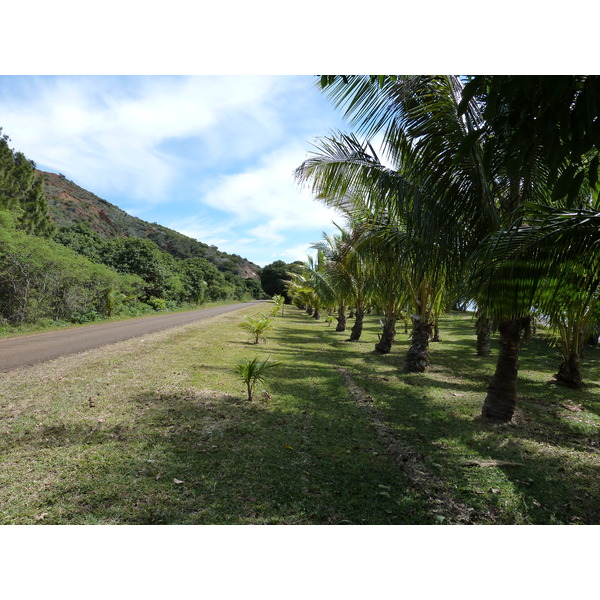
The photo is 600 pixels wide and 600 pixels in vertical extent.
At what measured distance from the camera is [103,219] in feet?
182

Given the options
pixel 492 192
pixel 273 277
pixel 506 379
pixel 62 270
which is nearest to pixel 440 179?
pixel 492 192

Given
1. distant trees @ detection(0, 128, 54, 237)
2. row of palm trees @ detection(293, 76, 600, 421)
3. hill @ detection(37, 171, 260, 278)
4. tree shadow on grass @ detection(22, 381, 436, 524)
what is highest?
hill @ detection(37, 171, 260, 278)

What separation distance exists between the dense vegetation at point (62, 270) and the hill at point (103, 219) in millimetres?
13026

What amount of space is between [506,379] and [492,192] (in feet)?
9.46

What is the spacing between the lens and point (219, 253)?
287 feet

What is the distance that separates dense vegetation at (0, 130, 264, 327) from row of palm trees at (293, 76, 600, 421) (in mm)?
13121

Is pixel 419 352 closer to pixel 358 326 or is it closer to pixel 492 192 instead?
pixel 492 192

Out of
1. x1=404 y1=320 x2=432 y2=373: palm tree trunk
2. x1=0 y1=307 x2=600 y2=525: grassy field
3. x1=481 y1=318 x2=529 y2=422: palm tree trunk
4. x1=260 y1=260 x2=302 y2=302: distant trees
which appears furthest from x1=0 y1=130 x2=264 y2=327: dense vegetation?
x1=260 y1=260 x2=302 y2=302: distant trees

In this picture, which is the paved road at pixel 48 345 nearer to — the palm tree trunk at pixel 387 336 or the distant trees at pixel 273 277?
the palm tree trunk at pixel 387 336

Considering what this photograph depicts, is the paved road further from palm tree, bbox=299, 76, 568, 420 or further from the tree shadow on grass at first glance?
palm tree, bbox=299, 76, 568, 420

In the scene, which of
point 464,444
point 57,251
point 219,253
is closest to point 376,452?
point 464,444

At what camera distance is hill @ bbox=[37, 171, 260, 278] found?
46250mm

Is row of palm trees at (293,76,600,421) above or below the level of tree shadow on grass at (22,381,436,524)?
above

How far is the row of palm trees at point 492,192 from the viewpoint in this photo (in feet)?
7.36
